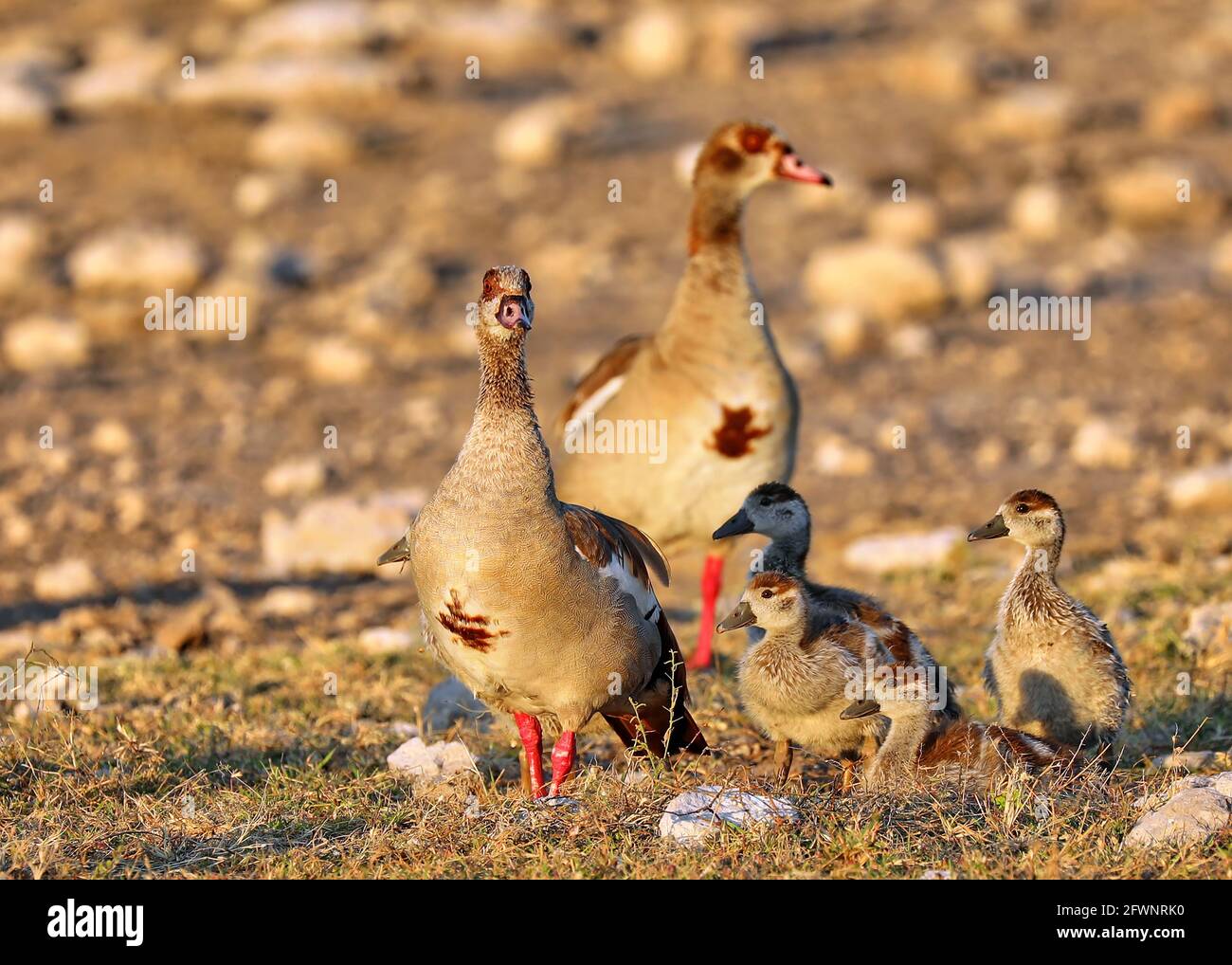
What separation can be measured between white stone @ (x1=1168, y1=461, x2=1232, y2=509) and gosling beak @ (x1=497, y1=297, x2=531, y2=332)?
7227 mm

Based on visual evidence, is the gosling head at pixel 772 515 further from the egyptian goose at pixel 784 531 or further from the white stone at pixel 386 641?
the white stone at pixel 386 641

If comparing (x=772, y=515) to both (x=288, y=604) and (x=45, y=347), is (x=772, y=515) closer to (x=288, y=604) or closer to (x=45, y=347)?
(x=288, y=604)

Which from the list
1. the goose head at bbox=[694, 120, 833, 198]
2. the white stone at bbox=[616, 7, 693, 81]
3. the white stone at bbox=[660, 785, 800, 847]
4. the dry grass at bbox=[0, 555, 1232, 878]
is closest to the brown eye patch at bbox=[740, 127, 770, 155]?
the goose head at bbox=[694, 120, 833, 198]

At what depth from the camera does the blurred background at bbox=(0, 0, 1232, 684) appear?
11234 mm

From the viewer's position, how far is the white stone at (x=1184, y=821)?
16.6 ft

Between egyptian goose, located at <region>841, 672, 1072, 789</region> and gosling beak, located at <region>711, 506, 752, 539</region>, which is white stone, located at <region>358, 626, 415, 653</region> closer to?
gosling beak, located at <region>711, 506, 752, 539</region>

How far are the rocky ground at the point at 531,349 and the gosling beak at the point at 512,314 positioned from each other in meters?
1.54

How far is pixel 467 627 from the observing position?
565 cm

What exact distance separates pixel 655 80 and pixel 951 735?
16.6 meters

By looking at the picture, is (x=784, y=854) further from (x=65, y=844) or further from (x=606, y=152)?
(x=606, y=152)

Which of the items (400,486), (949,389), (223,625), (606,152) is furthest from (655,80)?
(223,625)

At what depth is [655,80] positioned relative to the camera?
21516 millimetres

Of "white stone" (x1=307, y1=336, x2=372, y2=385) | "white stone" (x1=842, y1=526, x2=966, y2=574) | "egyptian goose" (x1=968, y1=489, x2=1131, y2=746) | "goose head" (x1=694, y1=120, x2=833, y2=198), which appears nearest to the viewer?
"egyptian goose" (x1=968, y1=489, x2=1131, y2=746)

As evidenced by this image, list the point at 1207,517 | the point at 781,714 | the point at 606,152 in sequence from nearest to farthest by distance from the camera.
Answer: the point at 781,714
the point at 1207,517
the point at 606,152
